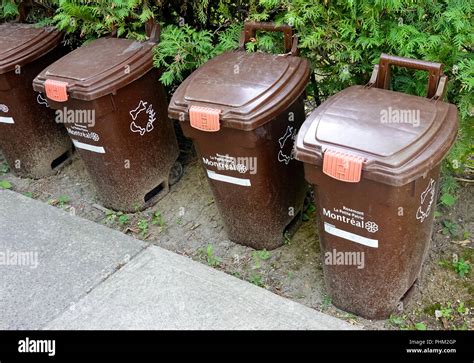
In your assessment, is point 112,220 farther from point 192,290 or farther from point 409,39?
point 409,39

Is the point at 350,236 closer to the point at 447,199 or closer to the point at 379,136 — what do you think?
the point at 379,136

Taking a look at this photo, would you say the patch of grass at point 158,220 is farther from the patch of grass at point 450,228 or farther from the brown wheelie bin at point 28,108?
the patch of grass at point 450,228

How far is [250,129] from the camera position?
8.55 ft

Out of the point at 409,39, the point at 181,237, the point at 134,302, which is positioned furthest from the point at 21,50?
the point at 409,39

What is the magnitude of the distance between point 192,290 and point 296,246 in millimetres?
753

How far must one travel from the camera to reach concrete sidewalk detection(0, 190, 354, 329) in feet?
9.11

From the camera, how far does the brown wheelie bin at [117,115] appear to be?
3195mm

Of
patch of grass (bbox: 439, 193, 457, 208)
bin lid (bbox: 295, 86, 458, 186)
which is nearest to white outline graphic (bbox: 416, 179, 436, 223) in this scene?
bin lid (bbox: 295, 86, 458, 186)

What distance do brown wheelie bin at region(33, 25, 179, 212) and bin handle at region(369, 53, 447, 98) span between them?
1.46m

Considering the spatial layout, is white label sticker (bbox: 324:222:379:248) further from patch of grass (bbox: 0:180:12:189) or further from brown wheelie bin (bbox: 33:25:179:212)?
patch of grass (bbox: 0:180:12:189)

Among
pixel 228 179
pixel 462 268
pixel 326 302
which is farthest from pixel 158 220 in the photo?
pixel 462 268

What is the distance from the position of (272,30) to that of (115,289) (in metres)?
1.77

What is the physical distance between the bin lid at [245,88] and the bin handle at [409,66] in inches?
15.4

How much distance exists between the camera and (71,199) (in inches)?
161
